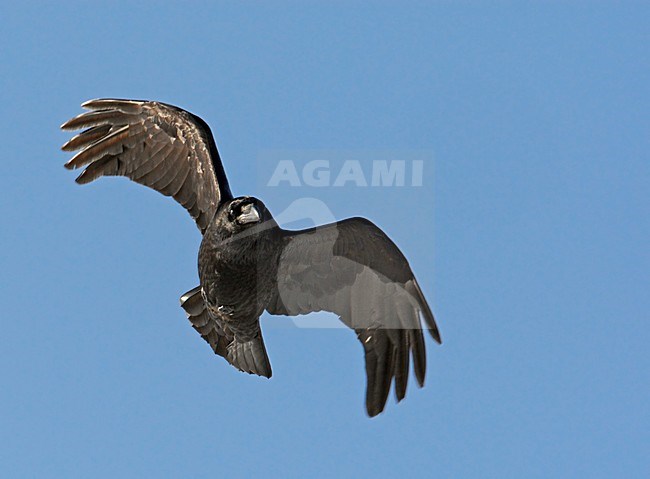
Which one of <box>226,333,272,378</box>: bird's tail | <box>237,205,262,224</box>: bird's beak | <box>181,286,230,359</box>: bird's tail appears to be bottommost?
<box>226,333,272,378</box>: bird's tail

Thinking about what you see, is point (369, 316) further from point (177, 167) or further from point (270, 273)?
point (177, 167)

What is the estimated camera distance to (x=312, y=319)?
12211 mm

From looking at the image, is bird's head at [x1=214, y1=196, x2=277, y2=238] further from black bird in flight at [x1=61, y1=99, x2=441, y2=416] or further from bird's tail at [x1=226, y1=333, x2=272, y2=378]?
bird's tail at [x1=226, y1=333, x2=272, y2=378]

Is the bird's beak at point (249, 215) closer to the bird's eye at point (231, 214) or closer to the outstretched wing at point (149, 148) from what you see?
the bird's eye at point (231, 214)

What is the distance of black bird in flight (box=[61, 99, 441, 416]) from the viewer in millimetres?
11258

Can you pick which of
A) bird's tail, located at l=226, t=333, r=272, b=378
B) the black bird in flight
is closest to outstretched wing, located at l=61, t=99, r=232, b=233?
the black bird in flight

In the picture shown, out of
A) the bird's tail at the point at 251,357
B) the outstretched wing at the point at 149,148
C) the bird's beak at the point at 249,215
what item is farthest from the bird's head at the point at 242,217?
the bird's tail at the point at 251,357

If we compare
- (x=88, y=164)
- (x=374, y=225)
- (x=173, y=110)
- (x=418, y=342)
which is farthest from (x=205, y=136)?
(x=418, y=342)

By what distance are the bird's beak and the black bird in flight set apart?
10 mm

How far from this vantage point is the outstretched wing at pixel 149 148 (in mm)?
12555

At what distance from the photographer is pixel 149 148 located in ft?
42.1

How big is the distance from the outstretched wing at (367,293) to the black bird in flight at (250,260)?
0.04ft

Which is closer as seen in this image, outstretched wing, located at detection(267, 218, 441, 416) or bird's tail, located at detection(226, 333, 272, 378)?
outstretched wing, located at detection(267, 218, 441, 416)

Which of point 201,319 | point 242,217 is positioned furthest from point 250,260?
point 201,319
